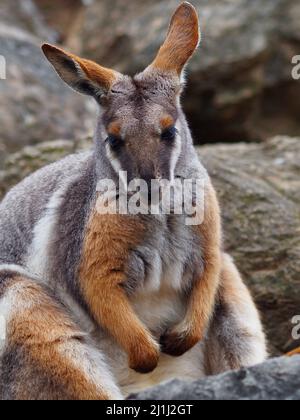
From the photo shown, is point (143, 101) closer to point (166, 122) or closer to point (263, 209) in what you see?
point (166, 122)

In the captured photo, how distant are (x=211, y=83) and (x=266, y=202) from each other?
340cm

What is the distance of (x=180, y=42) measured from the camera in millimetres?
6336

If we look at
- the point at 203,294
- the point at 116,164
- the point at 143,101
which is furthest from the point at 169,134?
the point at 203,294

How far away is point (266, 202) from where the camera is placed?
843 cm

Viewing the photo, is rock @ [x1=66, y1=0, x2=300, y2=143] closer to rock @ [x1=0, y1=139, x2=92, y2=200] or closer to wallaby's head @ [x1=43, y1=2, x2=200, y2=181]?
rock @ [x1=0, y1=139, x2=92, y2=200]

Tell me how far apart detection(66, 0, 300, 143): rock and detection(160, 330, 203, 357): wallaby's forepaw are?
18.3 ft

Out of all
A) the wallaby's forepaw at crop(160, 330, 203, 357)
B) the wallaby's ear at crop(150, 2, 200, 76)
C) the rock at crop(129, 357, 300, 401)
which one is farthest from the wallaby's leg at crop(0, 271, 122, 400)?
the wallaby's ear at crop(150, 2, 200, 76)

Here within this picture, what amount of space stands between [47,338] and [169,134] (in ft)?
4.25

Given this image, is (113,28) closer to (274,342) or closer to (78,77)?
(274,342)

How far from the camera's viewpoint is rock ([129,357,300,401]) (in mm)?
5043

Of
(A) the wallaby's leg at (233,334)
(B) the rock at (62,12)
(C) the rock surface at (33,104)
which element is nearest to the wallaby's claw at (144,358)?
(A) the wallaby's leg at (233,334)

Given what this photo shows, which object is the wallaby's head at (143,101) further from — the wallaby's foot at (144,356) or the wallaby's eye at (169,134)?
the wallaby's foot at (144,356)

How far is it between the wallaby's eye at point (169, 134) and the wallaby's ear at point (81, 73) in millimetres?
452

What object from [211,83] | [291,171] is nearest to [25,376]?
[291,171]
